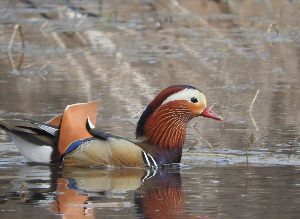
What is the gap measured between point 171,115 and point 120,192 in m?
1.50

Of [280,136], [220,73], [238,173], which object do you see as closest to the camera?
[238,173]

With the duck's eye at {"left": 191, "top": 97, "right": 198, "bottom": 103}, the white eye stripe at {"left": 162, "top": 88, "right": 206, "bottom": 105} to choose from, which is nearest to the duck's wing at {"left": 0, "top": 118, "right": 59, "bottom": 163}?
the white eye stripe at {"left": 162, "top": 88, "right": 206, "bottom": 105}

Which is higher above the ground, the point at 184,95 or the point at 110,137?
the point at 184,95

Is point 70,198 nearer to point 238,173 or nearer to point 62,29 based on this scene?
point 238,173

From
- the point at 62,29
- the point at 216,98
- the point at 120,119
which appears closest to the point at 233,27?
the point at 62,29

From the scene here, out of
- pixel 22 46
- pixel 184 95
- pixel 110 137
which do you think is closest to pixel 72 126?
pixel 110 137

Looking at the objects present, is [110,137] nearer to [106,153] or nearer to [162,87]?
[106,153]

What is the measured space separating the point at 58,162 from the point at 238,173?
132 cm

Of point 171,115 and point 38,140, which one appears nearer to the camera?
point 38,140

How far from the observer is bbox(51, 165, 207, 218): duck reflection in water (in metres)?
7.50

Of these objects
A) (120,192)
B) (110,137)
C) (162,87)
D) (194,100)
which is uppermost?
(194,100)

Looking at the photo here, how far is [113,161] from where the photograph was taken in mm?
9195

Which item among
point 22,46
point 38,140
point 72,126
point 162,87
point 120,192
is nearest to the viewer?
point 120,192

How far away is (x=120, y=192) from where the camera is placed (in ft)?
26.9
